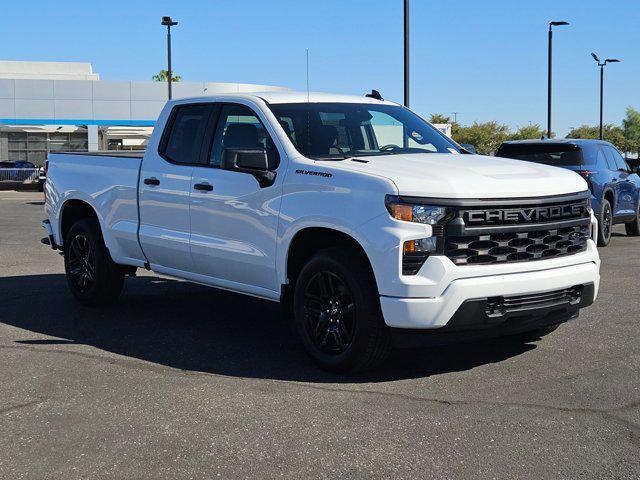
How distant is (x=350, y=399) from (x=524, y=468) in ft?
4.77

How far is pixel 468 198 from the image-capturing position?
5.71m

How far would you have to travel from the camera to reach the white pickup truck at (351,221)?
5.71 metres

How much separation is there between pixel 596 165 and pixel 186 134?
341 inches

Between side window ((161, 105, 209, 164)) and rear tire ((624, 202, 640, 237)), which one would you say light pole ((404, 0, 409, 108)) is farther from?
side window ((161, 105, 209, 164))

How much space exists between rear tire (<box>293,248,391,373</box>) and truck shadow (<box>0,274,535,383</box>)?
155 millimetres

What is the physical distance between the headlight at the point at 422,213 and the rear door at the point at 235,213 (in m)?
1.18

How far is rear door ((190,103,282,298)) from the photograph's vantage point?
6.70 metres

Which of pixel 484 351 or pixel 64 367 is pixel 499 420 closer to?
pixel 484 351

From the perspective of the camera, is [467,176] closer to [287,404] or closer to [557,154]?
[287,404]

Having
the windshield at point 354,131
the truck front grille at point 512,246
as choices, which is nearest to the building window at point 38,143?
the windshield at point 354,131

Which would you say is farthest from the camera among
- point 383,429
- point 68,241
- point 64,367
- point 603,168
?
point 603,168

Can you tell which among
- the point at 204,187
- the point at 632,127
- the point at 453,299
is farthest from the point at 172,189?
the point at 632,127

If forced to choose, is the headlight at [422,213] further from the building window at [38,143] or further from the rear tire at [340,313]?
the building window at [38,143]

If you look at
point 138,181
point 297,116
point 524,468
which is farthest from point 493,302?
point 138,181
